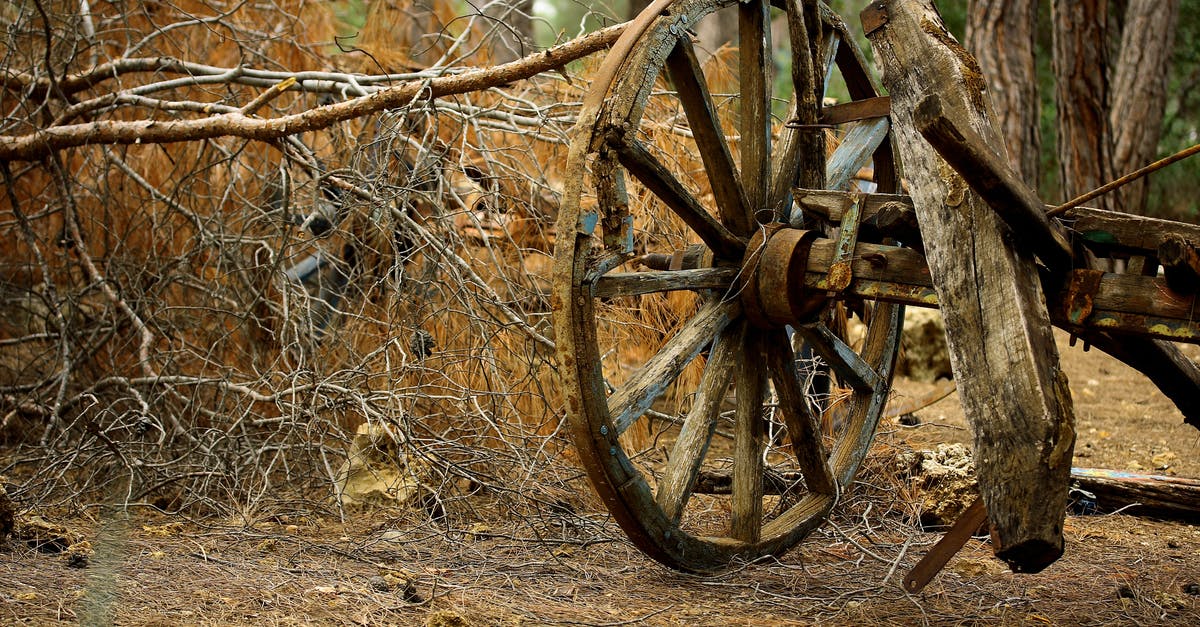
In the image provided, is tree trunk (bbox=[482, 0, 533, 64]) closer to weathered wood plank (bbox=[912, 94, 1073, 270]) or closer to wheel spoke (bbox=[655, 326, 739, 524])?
wheel spoke (bbox=[655, 326, 739, 524])

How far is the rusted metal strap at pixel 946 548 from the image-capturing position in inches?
115

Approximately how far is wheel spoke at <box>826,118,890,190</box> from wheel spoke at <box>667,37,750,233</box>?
17.5 inches

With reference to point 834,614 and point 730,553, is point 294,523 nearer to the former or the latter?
point 730,553

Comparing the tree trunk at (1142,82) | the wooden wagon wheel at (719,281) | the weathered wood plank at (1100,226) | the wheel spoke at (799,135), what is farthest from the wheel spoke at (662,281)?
the tree trunk at (1142,82)

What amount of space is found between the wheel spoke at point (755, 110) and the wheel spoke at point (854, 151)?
341 mm

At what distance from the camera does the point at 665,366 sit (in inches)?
124

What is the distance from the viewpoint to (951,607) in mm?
3113

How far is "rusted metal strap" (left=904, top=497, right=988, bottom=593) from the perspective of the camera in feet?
9.59

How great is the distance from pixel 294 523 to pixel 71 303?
1675 millimetres

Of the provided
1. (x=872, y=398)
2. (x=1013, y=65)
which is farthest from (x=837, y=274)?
(x=1013, y=65)

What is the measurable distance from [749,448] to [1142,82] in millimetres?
8851

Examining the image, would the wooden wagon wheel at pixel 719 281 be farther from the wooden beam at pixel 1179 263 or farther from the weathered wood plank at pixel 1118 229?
the wooden beam at pixel 1179 263

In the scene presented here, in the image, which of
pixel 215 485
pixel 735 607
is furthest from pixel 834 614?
pixel 215 485

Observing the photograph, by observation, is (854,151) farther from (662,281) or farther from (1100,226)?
(1100,226)
